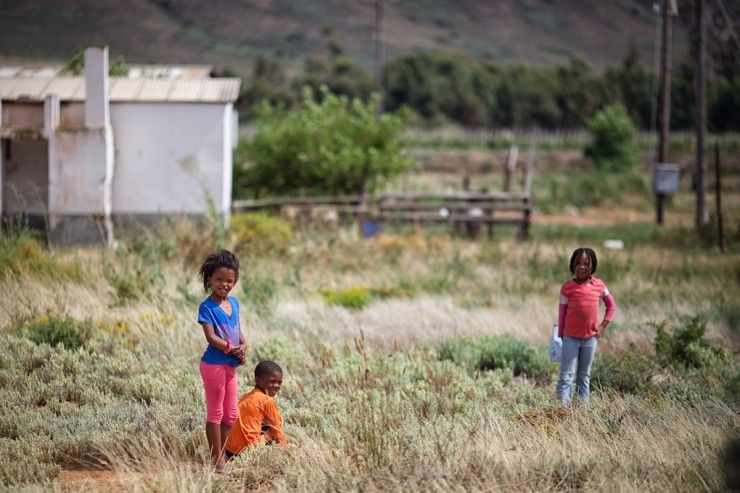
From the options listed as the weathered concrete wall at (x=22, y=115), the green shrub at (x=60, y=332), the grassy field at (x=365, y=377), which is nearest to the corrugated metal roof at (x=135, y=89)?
the weathered concrete wall at (x=22, y=115)

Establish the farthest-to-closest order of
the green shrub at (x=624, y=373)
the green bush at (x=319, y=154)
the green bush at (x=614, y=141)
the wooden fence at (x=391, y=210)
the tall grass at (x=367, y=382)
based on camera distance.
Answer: the green bush at (x=614, y=141)
the green bush at (x=319, y=154)
the wooden fence at (x=391, y=210)
the green shrub at (x=624, y=373)
the tall grass at (x=367, y=382)

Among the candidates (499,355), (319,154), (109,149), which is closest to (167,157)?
(109,149)

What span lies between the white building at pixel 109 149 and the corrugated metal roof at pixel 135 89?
0.02 m

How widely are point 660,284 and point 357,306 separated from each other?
5.22m

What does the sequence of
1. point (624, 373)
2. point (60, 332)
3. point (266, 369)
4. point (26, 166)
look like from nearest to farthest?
point (266, 369)
point (624, 373)
point (60, 332)
point (26, 166)

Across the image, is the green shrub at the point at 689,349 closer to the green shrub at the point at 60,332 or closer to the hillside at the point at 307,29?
the green shrub at the point at 60,332

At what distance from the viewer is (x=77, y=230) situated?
626 inches

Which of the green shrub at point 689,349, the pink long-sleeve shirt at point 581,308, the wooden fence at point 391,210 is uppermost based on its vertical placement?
the wooden fence at point 391,210

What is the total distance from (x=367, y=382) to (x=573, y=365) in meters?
1.75

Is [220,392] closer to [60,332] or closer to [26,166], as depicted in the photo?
[60,332]

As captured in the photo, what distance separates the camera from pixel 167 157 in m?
16.8

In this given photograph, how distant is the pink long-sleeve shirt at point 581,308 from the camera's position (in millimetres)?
7066

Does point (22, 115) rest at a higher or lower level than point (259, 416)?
higher

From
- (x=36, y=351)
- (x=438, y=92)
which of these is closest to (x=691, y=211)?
(x=36, y=351)
